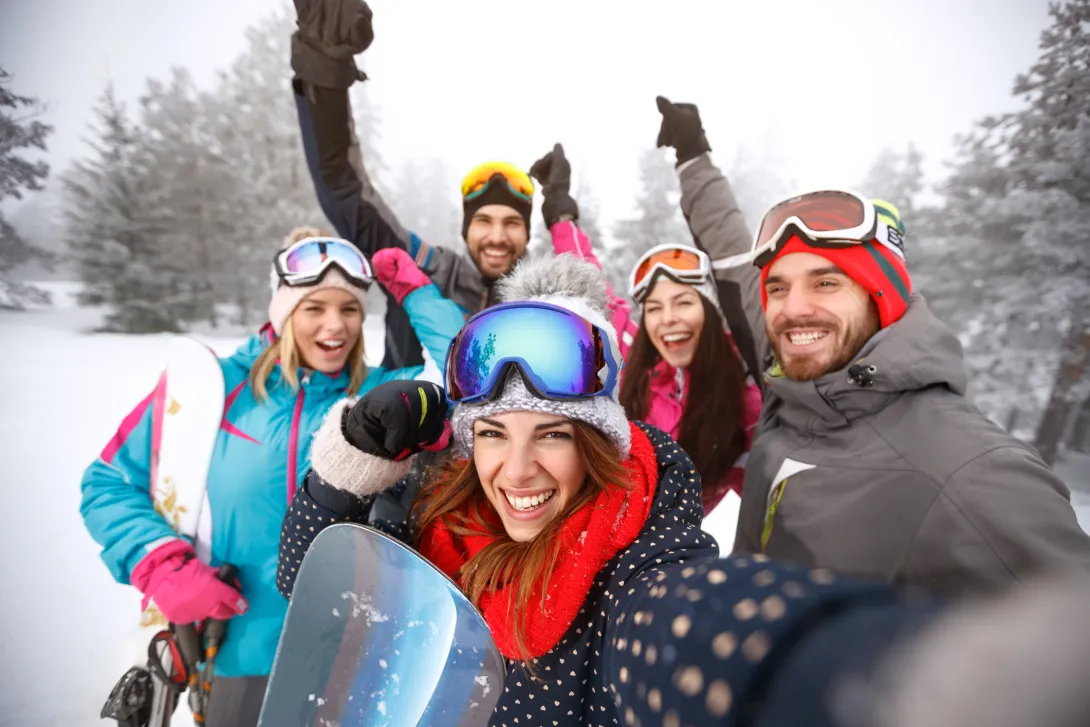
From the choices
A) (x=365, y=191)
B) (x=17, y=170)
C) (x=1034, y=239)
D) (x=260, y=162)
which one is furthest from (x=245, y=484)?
(x=260, y=162)

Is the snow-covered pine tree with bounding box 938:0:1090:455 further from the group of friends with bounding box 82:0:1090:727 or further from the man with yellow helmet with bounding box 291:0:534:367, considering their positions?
the man with yellow helmet with bounding box 291:0:534:367

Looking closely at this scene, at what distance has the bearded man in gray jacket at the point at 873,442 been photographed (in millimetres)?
1482

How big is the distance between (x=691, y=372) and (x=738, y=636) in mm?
3349

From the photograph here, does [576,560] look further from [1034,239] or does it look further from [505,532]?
[1034,239]

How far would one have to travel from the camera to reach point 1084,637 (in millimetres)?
439

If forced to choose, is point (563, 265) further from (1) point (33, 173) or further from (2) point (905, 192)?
(2) point (905, 192)

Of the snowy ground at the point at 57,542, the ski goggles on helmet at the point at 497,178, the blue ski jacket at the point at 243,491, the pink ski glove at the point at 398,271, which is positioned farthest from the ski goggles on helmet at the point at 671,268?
the snowy ground at the point at 57,542

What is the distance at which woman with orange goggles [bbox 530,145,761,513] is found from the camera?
3490 millimetres

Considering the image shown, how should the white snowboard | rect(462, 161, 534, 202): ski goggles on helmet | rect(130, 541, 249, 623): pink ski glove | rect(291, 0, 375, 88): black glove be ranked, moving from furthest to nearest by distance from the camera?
rect(462, 161, 534, 202): ski goggles on helmet
rect(291, 0, 375, 88): black glove
the white snowboard
rect(130, 541, 249, 623): pink ski glove

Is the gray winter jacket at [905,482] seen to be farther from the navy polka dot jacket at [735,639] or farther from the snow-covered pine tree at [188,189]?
the snow-covered pine tree at [188,189]

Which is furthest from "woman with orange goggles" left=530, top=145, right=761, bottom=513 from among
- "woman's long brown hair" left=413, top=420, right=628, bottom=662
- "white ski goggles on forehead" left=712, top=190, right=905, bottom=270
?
"woman's long brown hair" left=413, top=420, right=628, bottom=662

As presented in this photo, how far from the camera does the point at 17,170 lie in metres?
10.6

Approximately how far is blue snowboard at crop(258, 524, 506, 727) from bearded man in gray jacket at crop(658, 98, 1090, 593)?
166 centimetres

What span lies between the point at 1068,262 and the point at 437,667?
1574 cm
